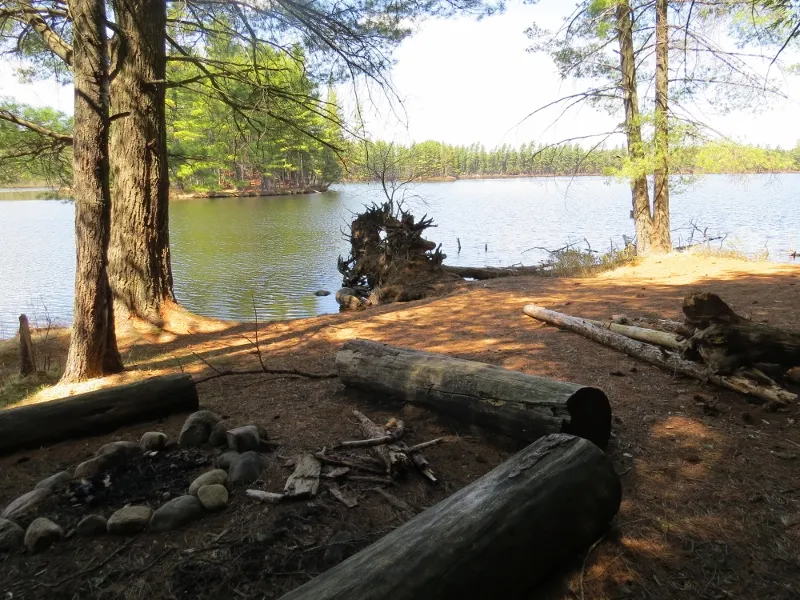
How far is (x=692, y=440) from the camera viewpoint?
3.42 meters

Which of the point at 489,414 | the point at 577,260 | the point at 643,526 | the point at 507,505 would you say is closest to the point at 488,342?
the point at 489,414

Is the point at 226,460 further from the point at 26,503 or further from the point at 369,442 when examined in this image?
the point at 26,503

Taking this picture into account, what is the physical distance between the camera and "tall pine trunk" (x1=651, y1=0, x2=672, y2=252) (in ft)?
40.6

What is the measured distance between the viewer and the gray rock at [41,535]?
2.52 metres

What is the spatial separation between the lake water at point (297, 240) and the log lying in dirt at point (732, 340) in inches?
394

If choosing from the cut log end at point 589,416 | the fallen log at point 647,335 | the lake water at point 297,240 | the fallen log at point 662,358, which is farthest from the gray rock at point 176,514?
the lake water at point 297,240

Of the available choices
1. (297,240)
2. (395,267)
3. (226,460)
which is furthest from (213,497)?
(297,240)

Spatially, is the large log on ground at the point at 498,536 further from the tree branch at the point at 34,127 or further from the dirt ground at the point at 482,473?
the tree branch at the point at 34,127

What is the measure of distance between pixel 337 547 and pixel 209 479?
100cm

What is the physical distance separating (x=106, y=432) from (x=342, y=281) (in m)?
13.4

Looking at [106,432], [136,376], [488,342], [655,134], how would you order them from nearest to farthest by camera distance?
[106,432], [136,376], [488,342], [655,134]

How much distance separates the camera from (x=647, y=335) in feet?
17.1

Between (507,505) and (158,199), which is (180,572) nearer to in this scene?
Answer: (507,505)

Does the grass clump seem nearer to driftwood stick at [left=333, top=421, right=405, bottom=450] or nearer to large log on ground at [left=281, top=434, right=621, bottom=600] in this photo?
driftwood stick at [left=333, top=421, right=405, bottom=450]
